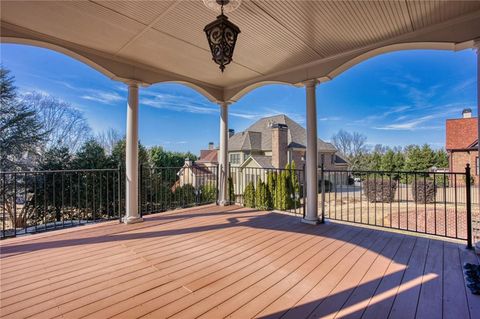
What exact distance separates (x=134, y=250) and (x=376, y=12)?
3.84 metres

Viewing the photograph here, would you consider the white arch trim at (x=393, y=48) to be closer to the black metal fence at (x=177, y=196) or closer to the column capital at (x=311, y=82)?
the column capital at (x=311, y=82)

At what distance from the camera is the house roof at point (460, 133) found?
14164mm

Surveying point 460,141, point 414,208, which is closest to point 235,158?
point 414,208

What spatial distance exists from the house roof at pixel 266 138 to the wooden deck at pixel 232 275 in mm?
14555

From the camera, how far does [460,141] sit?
Answer: 14.5 meters

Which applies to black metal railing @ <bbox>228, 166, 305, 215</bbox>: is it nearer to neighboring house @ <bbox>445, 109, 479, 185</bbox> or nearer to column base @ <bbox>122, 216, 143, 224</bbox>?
column base @ <bbox>122, 216, 143, 224</bbox>

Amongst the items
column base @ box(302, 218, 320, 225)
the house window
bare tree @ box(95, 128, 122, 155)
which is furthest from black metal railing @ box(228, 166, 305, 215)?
the house window

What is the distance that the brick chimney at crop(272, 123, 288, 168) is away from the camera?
16266mm

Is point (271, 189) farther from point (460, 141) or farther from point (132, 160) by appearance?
point (460, 141)

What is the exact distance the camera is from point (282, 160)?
16.6 meters

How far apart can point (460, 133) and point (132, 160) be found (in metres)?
19.0

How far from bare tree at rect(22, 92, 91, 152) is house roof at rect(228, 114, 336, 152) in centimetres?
1023

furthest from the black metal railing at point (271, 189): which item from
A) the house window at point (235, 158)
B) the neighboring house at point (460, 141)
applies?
the neighboring house at point (460, 141)

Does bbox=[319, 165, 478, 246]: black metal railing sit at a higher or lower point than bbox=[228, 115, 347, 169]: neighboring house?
lower
